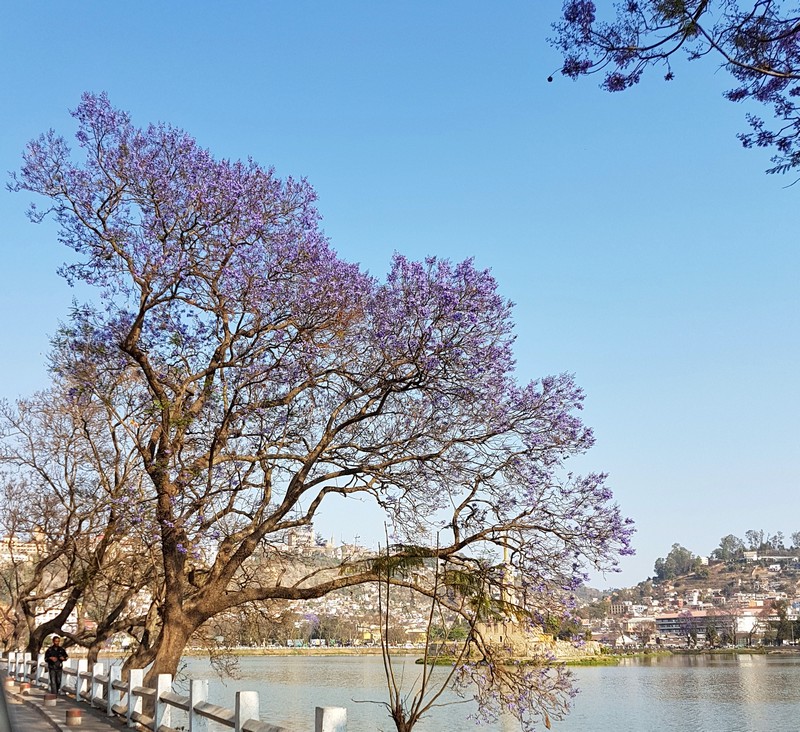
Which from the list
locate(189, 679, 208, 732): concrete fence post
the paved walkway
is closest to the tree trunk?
the paved walkway

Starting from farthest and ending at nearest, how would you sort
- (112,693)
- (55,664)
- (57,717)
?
(55,664)
(112,693)
(57,717)

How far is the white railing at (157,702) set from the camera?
26.9 ft

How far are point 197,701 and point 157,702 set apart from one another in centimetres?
193

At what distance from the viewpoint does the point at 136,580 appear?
20.6 meters

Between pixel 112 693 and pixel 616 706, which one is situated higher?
pixel 112 693

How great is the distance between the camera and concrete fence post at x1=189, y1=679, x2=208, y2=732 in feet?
33.8

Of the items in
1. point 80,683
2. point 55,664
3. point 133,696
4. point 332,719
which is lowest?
point 80,683

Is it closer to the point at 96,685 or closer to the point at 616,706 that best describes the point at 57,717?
the point at 96,685

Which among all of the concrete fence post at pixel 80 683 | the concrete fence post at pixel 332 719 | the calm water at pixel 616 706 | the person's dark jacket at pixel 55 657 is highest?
the concrete fence post at pixel 332 719

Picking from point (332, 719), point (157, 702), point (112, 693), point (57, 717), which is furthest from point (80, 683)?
point (332, 719)

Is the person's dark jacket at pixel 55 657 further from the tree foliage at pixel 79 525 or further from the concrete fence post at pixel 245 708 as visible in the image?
the concrete fence post at pixel 245 708

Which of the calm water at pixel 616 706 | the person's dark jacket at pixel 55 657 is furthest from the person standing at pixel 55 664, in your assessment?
the calm water at pixel 616 706

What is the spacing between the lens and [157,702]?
12.1 meters

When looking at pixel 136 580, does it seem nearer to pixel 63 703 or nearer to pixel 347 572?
pixel 63 703
